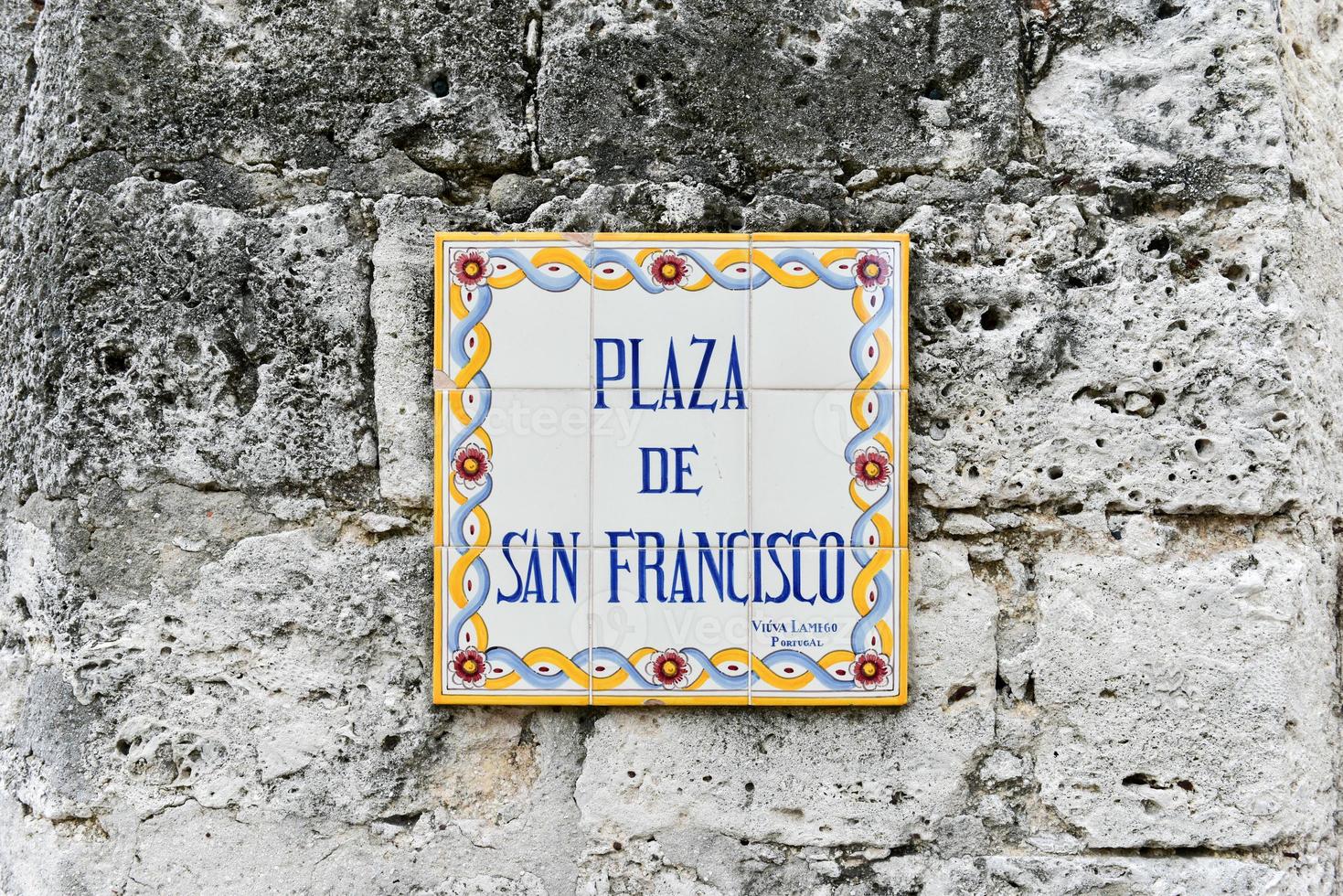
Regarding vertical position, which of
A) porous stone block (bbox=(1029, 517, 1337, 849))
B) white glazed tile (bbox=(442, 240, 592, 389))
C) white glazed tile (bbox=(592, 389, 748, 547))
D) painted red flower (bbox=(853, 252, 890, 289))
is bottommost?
porous stone block (bbox=(1029, 517, 1337, 849))

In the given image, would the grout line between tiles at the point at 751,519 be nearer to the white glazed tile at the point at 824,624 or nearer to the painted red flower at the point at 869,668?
the white glazed tile at the point at 824,624

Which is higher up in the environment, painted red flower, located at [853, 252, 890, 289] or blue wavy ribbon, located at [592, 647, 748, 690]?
painted red flower, located at [853, 252, 890, 289]

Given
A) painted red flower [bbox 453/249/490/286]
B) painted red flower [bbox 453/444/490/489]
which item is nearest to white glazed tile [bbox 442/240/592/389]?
painted red flower [bbox 453/249/490/286]

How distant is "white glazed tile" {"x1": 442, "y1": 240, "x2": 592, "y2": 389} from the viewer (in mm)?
1631

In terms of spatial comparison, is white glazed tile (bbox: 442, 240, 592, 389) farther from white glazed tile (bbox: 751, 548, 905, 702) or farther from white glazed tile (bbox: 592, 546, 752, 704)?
white glazed tile (bbox: 751, 548, 905, 702)

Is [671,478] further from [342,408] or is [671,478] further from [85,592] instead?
[85,592]

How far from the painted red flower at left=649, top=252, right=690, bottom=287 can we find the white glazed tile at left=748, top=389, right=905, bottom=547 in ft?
0.76

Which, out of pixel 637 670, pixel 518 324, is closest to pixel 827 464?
pixel 637 670

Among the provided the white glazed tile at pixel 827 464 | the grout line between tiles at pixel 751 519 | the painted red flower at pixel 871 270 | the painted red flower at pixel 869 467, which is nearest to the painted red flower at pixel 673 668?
the grout line between tiles at pixel 751 519

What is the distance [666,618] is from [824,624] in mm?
260

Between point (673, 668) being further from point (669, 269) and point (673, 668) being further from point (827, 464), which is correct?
point (669, 269)

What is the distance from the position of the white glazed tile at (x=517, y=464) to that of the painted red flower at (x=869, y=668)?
0.52m

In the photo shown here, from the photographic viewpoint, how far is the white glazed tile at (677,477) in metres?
1.62

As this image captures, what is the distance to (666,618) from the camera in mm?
1624
